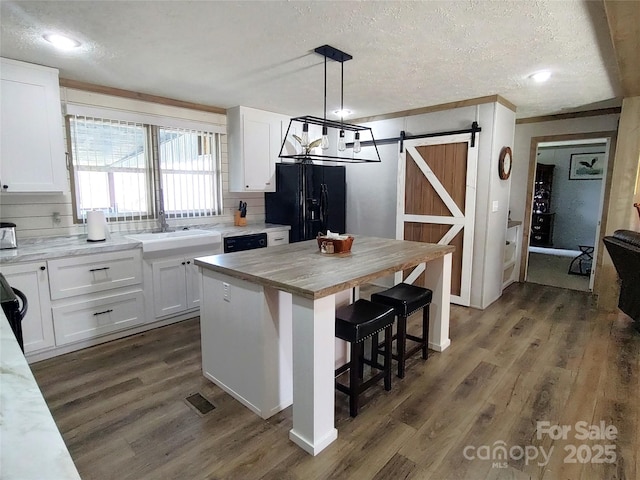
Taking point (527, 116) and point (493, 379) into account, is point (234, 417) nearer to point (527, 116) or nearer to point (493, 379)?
point (493, 379)

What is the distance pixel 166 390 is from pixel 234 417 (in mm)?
615

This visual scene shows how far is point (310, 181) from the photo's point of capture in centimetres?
454

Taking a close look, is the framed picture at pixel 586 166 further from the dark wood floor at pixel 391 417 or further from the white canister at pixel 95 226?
the white canister at pixel 95 226

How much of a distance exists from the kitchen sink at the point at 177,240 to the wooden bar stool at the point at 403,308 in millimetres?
1851

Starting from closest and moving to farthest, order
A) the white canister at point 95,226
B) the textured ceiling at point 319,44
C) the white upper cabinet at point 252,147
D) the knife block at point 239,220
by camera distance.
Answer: the textured ceiling at point 319,44, the white canister at point 95,226, the white upper cabinet at point 252,147, the knife block at point 239,220

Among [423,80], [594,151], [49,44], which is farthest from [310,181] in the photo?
[594,151]

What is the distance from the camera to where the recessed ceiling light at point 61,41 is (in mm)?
2328

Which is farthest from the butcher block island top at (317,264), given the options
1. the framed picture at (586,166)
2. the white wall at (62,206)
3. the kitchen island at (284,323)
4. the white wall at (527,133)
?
the framed picture at (586,166)

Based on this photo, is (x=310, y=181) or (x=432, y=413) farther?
(x=310, y=181)

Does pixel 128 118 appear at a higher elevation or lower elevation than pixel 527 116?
lower

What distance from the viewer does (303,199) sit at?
4.49 meters

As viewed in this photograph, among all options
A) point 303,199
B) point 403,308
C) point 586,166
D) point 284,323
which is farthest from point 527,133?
point 284,323

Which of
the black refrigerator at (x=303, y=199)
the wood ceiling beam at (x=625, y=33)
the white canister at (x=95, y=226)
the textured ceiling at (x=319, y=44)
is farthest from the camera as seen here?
the black refrigerator at (x=303, y=199)

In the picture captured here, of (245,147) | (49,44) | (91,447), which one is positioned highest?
(49,44)
